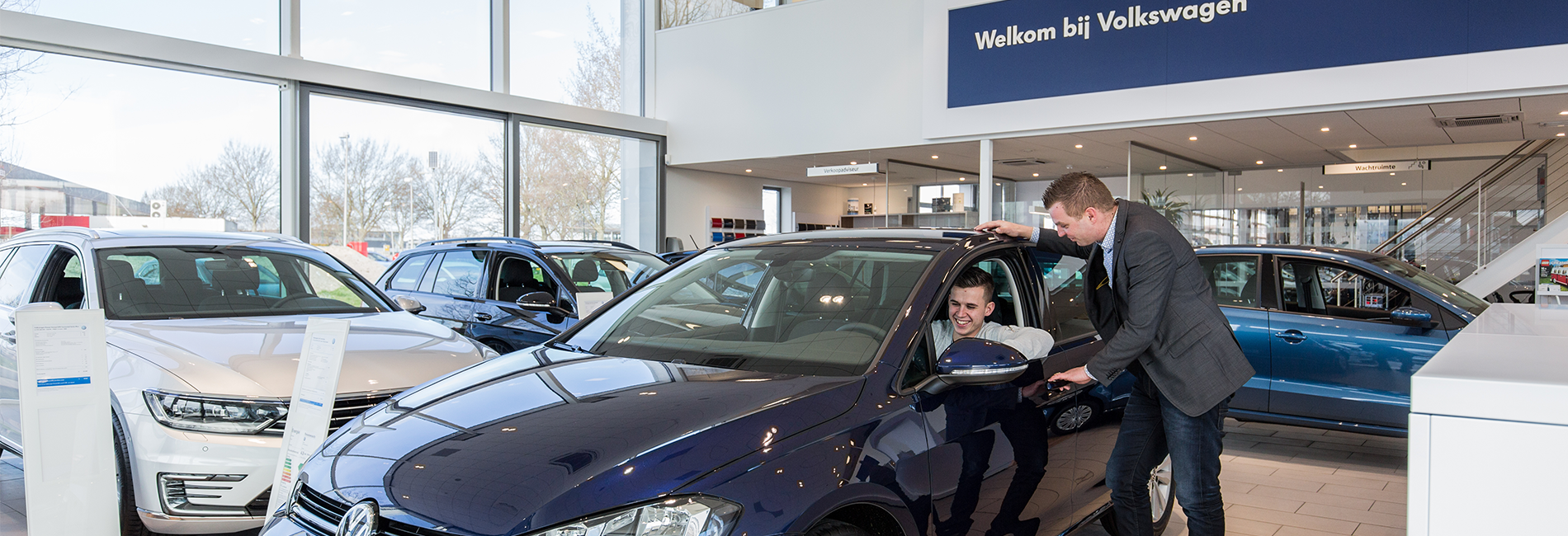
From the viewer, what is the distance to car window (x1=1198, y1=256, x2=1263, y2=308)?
608 cm

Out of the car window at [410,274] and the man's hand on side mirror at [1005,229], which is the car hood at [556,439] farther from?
the car window at [410,274]

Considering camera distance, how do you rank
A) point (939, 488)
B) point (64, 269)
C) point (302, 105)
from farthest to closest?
point (302, 105), point (64, 269), point (939, 488)

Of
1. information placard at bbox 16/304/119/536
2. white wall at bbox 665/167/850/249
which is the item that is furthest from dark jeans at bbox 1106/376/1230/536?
white wall at bbox 665/167/850/249

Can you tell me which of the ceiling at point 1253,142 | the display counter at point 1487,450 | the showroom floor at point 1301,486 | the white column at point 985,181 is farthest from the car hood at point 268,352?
the ceiling at point 1253,142

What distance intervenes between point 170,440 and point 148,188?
865 centimetres

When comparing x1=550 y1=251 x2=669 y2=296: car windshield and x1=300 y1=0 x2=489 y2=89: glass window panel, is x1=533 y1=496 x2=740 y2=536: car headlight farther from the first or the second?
x1=300 y1=0 x2=489 y2=89: glass window panel

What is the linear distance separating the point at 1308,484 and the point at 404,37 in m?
12.3

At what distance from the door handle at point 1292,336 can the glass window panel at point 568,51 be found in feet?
38.7

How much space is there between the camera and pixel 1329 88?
370 inches

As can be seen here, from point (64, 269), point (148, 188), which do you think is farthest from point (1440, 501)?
point (148, 188)

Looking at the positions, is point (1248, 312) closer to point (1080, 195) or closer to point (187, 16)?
point (1080, 195)

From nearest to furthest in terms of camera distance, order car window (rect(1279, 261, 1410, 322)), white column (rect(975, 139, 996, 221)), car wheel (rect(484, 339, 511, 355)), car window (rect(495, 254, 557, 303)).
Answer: car window (rect(1279, 261, 1410, 322)) → car wheel (rect(484, 339, 511, 355)) → car window (rect(495, 254, 557, 303)) → white column (rect(975, 139, 996, 221))

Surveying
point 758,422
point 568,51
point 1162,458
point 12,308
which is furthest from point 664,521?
point 568,51

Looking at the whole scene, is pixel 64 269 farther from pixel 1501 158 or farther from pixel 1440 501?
pixel 1501 158
